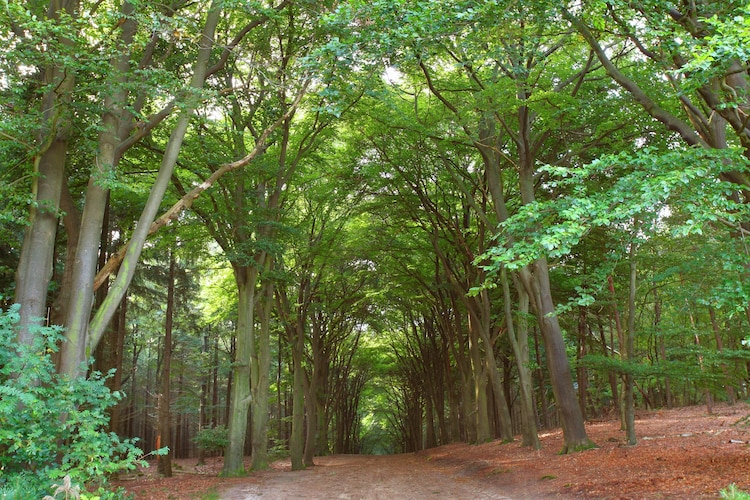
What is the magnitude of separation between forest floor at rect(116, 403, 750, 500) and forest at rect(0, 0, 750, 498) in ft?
3.87

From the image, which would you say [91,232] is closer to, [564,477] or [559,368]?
[564,477]

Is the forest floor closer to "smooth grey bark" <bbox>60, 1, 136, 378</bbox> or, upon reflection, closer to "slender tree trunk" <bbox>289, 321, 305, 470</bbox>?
"slender tree trunk" <bbox>289, 321, 305, 470</bbox>

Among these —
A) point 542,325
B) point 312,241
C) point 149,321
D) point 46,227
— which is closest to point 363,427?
point 149,321

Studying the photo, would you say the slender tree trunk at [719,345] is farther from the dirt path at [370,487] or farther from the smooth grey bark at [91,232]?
the smooth grey bark at [91,232]

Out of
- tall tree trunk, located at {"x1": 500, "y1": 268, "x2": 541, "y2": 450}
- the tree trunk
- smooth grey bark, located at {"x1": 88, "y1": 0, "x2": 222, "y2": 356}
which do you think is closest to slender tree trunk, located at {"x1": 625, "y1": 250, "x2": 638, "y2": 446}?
the tree trunk

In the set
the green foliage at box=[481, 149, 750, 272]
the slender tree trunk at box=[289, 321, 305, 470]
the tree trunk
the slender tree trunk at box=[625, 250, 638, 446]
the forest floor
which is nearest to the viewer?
the green foliage at box=[481, 149, 750, 272]

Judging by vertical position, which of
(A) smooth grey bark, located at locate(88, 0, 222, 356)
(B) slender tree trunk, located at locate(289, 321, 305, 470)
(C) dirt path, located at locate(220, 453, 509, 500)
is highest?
(A) smooth grey bark, located at locate(88, 0, 222, 356)

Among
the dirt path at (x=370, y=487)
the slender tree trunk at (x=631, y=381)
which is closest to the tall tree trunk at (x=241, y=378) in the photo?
the dirt path at (x=370, y=487)

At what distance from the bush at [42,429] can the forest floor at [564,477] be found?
3.81m

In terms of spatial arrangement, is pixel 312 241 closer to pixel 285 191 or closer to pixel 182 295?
pixel 285 191

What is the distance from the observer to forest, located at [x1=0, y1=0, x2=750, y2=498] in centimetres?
676

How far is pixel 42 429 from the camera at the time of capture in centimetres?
691

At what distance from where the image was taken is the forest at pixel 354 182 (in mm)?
6758

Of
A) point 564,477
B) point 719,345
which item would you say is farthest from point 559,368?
point 719,345
